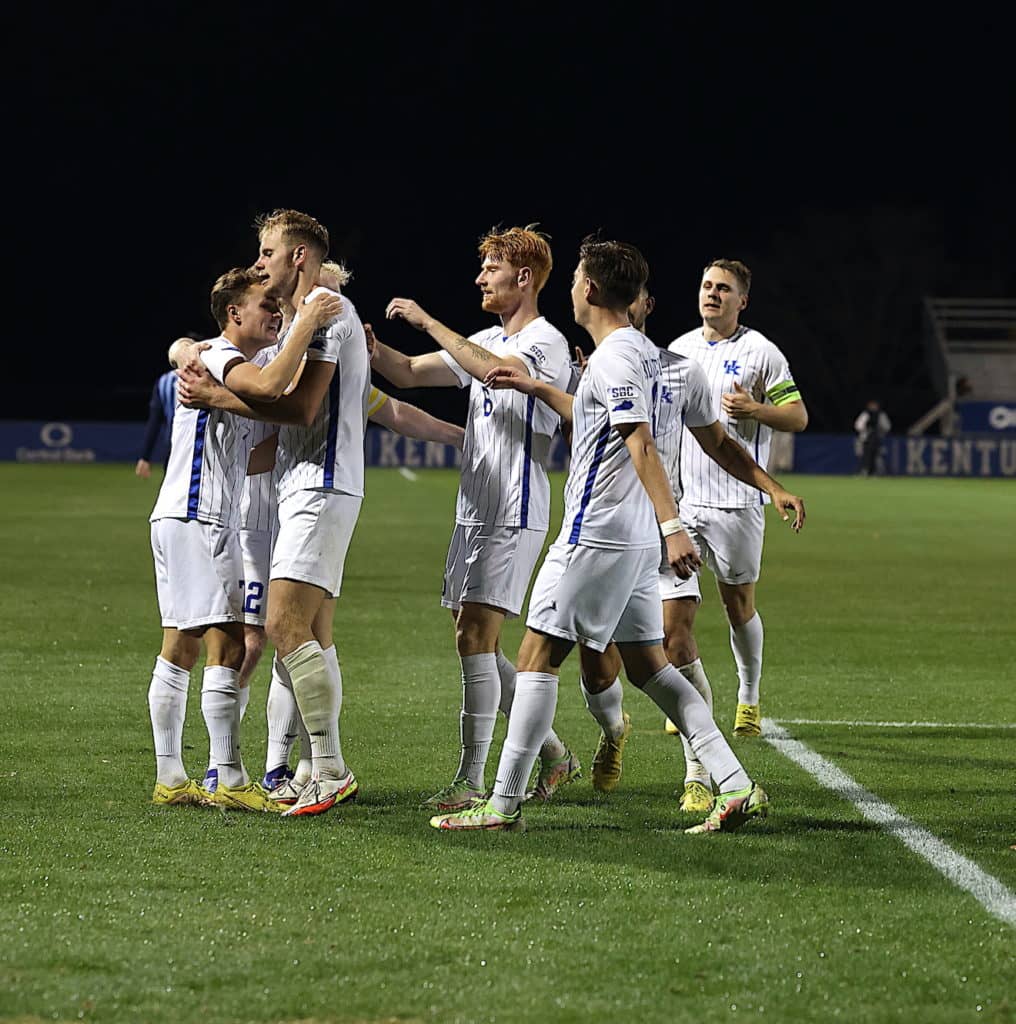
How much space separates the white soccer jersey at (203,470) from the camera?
5.78 m

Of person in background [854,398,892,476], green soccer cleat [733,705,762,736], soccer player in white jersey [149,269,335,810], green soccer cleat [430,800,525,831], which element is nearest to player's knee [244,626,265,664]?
soccer player in white jersey [149,269,335,810]

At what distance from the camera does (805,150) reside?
6425 cm

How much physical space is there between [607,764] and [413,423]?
4.98 ft

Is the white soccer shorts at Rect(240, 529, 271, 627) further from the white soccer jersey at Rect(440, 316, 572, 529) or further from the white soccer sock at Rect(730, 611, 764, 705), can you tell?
the white soccer sock at Rect(730, 611, 764, 705)

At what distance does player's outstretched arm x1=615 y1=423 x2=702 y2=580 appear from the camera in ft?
16.5

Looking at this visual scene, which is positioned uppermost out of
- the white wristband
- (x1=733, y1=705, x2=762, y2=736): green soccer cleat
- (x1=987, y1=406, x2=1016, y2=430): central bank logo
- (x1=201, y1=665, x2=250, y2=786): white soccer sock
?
(x1=987, y1=406, x2=1016, y2=430): central bank logo

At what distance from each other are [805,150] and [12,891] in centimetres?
6310

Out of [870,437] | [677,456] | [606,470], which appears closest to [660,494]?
[606,470]

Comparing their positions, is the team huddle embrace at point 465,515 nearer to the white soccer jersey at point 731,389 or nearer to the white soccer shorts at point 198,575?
the white soccer shorts at point 198,575

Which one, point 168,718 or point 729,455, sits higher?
point 729,455

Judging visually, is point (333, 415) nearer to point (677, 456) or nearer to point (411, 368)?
point (411, 368)

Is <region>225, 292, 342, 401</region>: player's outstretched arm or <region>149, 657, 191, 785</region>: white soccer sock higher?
<region>225, 292, 342, 401</region>: player's outstretched arm

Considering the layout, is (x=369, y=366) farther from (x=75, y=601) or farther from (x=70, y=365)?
(x=70, y=365)

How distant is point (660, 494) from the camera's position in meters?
5.05
